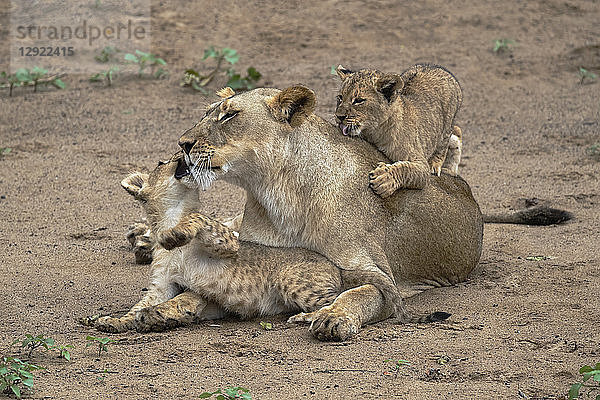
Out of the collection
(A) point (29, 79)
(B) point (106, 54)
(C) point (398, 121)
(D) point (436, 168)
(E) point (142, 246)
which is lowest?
(E) point (142, 246)

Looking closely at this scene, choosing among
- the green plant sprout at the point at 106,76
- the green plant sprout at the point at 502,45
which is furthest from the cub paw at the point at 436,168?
the green plant sprout at the point at 502,45

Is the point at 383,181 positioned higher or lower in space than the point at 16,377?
higher

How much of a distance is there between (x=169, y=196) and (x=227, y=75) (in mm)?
6488

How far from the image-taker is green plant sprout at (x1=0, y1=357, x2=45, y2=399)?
4.05m

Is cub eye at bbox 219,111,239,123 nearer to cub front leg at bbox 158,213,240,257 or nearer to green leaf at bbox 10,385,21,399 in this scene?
cub front leg at bbox 158,213,240,257

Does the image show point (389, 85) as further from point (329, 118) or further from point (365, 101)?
point (329, 118)

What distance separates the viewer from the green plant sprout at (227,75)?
11124 mm

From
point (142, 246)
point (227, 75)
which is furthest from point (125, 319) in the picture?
point (227, 75)

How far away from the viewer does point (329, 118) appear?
1013cm

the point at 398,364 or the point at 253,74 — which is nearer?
the point at 398,364

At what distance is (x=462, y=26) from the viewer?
537 inches

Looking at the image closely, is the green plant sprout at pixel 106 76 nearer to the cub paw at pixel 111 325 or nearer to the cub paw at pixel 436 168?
the cub paw at pixel 436 168

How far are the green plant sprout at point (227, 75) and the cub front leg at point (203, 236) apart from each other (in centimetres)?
595

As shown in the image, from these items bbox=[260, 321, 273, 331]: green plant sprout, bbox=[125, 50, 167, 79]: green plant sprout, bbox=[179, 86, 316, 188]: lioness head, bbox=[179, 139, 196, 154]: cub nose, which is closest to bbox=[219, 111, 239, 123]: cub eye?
bbox=[179, 86, 316, 188]: lioness head
